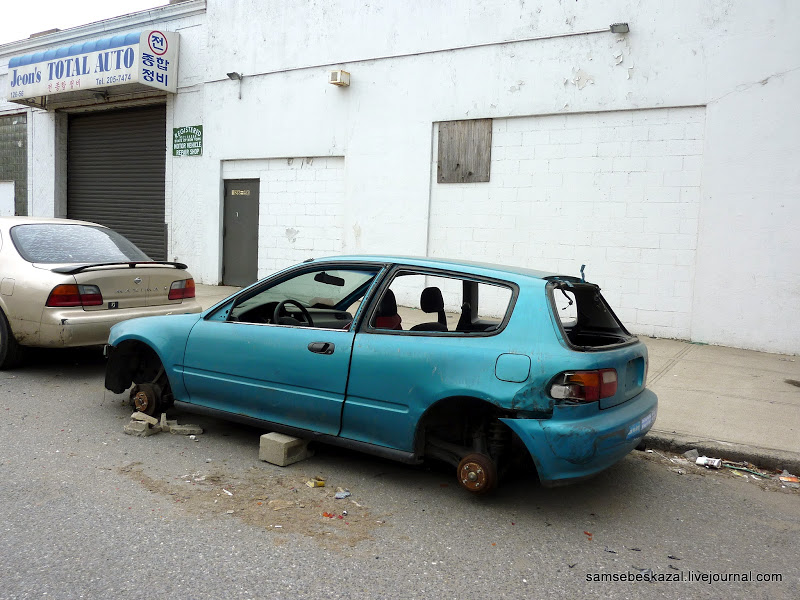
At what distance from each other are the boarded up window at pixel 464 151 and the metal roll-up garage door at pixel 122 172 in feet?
25.8

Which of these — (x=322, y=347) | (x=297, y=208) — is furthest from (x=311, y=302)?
(x=297, y=208)

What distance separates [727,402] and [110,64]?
14.3 meters

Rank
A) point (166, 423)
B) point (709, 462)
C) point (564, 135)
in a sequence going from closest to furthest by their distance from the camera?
point (709, 462)
point (166, 423)
point (564, 135)

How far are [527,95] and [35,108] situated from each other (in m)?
15.0

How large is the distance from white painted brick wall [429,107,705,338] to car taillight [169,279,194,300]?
17.2 ft

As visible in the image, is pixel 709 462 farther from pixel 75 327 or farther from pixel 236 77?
pixel 236 77

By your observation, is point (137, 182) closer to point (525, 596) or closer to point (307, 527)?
point (307, 527)

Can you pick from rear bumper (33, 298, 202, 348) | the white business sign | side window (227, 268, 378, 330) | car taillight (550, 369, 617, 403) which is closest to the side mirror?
side window (227, 268, 378, 330)

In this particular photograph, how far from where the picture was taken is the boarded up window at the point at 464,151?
428 inches

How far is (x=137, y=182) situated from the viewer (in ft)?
54.0

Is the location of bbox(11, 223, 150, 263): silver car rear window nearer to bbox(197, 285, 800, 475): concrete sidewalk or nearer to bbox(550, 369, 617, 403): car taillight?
bbox(550, 369, 617, 403): car taillight

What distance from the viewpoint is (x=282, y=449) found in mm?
4418

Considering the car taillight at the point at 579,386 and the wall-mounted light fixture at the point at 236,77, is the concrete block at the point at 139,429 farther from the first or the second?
the wall-mounted light fixture at the point at 236,77

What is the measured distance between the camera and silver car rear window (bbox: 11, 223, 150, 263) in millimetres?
6828
